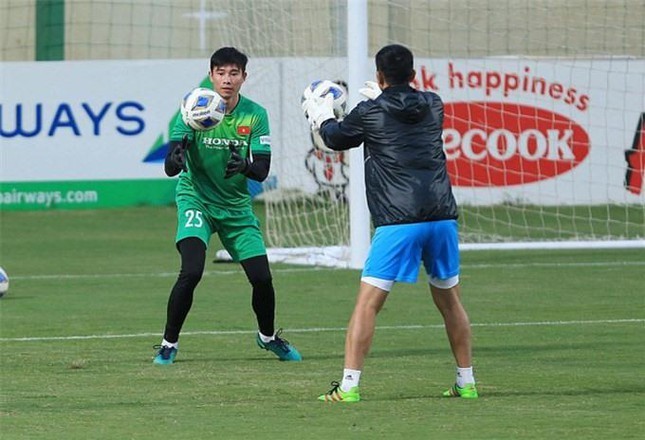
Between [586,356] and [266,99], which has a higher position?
[266,99]

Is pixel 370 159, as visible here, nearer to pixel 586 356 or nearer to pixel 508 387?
pixel 508 387

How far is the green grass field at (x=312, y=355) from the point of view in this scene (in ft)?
26.2

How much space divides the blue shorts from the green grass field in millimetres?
708

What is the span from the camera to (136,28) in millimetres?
27109

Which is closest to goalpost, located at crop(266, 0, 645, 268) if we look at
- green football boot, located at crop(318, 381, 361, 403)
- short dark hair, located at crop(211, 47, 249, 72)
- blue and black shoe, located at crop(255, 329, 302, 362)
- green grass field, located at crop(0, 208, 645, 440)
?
green grass field, located at crop(0, 208, 645, 440)

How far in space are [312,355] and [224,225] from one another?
1071 mm

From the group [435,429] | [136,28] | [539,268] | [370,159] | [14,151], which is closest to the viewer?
[435,429]

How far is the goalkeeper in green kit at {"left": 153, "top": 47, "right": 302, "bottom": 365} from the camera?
10.4 metres

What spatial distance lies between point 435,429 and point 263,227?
13.8 metres

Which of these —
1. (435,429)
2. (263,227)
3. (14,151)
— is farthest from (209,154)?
(14,151)

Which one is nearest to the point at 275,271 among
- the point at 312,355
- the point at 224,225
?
the point at 312,355

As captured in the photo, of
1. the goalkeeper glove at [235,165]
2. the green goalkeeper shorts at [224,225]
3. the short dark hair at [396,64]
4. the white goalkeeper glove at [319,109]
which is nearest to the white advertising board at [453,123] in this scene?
the green goalkeeper shorts at [224,225]

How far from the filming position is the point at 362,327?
337 inches

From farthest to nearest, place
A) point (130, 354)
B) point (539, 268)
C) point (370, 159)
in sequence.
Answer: point (539, 268) < point (130, 354) < point (370, 159)
